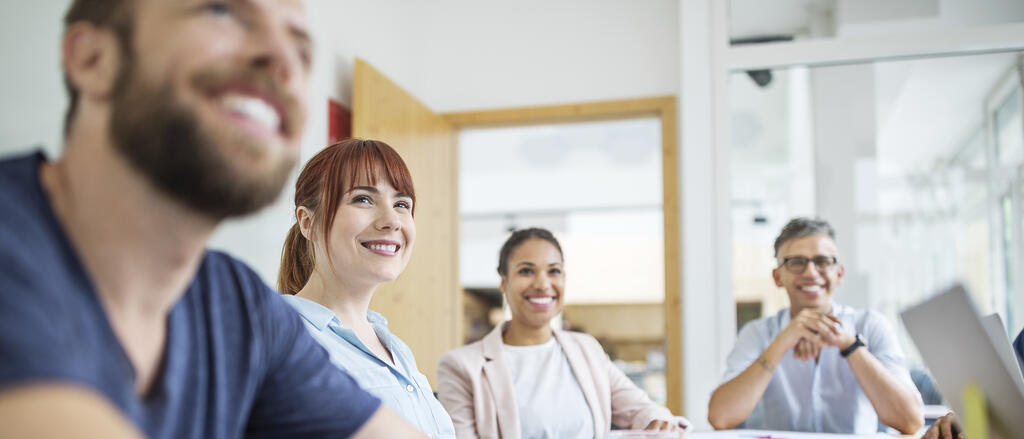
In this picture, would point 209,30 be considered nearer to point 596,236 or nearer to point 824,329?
point 824,329

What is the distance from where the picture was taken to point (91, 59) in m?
0.61

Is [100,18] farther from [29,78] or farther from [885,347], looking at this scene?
[885,347]

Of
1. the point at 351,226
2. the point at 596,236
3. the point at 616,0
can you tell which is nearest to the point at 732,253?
the point at 616,0

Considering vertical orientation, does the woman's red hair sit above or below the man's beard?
above

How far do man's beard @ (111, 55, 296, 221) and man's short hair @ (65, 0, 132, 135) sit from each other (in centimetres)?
3

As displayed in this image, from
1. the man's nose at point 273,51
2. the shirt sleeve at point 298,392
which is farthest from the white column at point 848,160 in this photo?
the man's nose at point 273,51

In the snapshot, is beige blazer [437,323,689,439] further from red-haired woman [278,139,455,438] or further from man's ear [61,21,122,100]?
man's ear [61,21,122,100]

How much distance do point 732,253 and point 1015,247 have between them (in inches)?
46.4

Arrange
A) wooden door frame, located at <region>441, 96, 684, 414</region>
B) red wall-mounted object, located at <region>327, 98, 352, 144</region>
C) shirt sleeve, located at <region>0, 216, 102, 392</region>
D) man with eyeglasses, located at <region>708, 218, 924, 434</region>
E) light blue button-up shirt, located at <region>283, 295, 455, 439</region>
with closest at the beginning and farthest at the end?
shirt sleeve, located at <region>0, 216, 102, 392</region>
light blue button-up shirt, located at <region>283, 295, 455, 439</region>
man with eyeglasses, located at <region>708, 218, 924, 434</region>
red wall-mounted object, located at <region>327, 98, 352, 144</region>
wooden door frame, located at <region>441, 96, 684, 414</region>

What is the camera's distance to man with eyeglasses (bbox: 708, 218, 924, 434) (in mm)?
2486

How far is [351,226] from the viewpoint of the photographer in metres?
1.70

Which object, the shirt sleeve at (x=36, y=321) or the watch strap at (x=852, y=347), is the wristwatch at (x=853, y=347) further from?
the shirt sleeve at (x=36, y=321)

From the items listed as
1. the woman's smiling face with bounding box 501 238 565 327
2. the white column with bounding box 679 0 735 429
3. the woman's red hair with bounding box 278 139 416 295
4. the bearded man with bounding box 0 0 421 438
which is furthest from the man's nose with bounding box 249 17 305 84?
the white column with bounding box 679 0 735 429

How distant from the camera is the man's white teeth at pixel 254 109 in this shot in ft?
1.94
